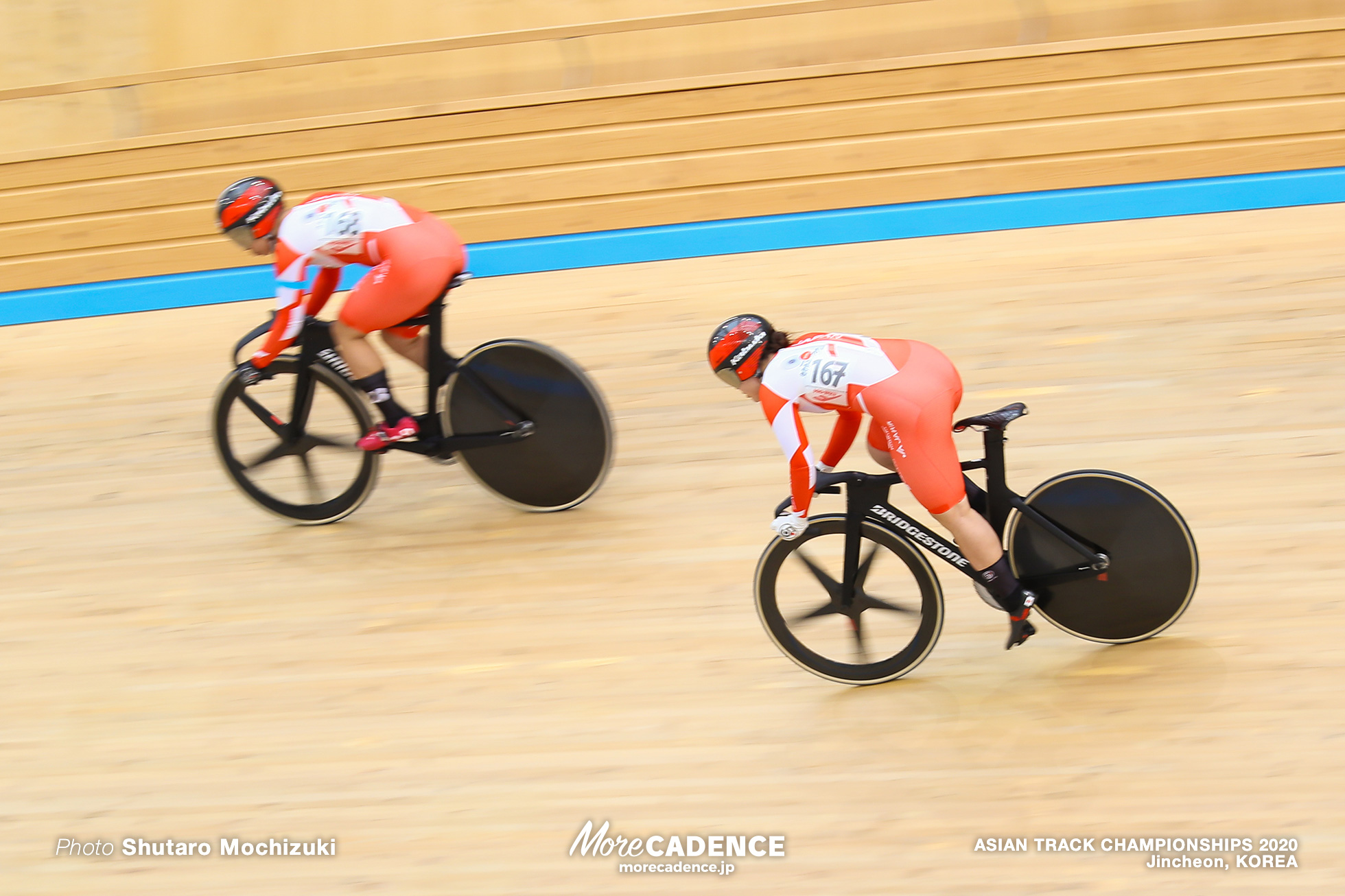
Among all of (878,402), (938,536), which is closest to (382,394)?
(878,402)

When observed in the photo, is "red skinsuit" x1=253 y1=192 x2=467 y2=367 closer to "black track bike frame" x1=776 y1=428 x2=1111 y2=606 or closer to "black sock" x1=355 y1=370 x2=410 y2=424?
"black sock" x1=355 y1=370 x2=410 y2=424

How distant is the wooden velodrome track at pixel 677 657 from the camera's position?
2621 mm

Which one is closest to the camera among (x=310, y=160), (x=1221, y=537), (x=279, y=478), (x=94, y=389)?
(x=1221, y=537)

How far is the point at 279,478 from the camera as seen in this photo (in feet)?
13.9

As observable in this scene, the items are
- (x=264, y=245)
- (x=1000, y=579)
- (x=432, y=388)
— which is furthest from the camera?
(x=432, y=388)

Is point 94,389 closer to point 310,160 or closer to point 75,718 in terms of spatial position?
point 310,160

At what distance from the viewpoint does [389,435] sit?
386cm

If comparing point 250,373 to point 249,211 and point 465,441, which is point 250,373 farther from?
point 465,441

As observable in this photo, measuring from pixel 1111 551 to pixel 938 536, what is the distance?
43 cm

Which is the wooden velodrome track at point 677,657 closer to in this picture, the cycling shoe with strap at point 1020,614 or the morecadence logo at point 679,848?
the morecadence logo at point 679,848

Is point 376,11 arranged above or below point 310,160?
above

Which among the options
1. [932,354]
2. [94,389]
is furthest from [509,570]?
[94,389]

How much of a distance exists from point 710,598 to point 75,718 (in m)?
2.03

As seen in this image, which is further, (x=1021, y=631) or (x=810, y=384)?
(x=1021, y=631)
